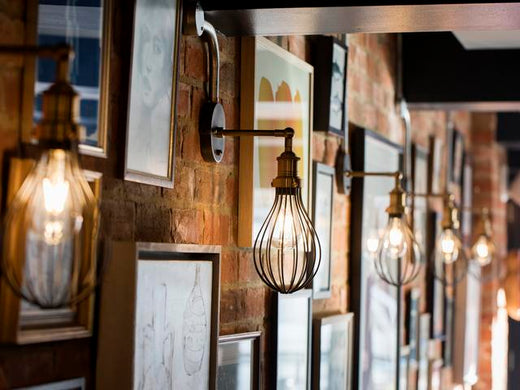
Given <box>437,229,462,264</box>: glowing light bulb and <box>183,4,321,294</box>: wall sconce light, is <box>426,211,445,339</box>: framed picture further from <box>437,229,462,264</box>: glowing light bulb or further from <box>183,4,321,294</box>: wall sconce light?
<box>183,4,321,294</box>: wall sconce light

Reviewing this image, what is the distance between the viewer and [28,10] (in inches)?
49.8

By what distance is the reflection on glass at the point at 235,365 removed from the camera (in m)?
1.91

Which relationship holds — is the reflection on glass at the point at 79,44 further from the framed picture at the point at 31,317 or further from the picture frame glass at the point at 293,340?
the picture frame glass at the point at 293,340

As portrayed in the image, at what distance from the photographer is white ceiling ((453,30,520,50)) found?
122 inches

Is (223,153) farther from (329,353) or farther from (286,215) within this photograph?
(329,353)

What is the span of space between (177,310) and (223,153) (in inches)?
14.9

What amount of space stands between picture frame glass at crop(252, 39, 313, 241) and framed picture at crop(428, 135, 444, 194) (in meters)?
1.75

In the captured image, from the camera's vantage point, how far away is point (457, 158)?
4742 mm

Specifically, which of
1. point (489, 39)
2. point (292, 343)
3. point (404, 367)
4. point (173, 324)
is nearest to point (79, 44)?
point (173, 324)

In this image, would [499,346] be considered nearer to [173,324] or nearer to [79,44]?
[173,324]

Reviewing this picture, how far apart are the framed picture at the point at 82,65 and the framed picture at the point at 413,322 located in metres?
2.29

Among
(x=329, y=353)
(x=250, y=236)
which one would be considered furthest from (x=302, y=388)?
(x=250, y=236)

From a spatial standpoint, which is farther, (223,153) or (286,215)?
(223,153)

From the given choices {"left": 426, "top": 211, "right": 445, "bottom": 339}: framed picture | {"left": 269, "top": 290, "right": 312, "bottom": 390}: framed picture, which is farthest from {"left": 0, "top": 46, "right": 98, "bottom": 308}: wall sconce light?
{"left": 426, "top": 211, "right": 445, "bottom": 339}: framed picture
